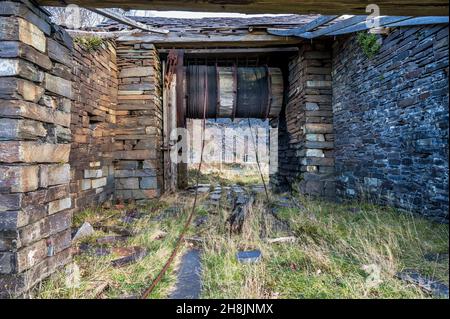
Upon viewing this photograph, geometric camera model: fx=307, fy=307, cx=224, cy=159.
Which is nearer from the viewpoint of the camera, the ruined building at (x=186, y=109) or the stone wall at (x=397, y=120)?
the ruined building at (x=186, y=109)

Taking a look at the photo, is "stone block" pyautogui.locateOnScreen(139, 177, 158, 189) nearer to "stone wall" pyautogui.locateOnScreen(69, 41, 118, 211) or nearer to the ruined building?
the ruined building

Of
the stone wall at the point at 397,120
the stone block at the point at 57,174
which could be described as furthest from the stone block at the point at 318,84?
the stone block at the point at 57,174

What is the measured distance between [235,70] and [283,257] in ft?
17.6

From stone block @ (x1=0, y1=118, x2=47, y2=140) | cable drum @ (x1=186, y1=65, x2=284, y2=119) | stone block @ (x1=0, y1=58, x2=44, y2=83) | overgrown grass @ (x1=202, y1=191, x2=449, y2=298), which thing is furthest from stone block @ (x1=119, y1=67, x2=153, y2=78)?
stone block @ (x1=0, y1=118, x2=47, y2=140)

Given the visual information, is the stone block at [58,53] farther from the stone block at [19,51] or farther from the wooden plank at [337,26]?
the wooden plank at [337,26]

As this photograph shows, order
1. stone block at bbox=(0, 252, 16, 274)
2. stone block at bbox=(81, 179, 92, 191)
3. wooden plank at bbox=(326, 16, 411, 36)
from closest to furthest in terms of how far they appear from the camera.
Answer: stone block at bbox=(0, 252, 16, 274) → wooden plank at bbox=(326, 16, 411, 36) → stone block at bbox=(81, 179, 92, 191)

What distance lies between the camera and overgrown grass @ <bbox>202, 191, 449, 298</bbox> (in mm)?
2260

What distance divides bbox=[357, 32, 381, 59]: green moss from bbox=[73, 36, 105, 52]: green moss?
4.56m

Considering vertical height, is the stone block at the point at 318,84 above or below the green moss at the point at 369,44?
below

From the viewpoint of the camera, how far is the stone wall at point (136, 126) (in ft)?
20.5

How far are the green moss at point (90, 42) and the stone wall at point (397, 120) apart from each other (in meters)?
4.56

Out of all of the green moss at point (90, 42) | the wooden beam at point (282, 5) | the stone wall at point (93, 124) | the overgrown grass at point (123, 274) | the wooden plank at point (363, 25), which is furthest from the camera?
the green moss at point (90, 42)

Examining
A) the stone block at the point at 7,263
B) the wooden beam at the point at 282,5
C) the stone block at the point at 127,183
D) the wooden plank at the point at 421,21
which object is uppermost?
the wooden plank at the point at 421,21
